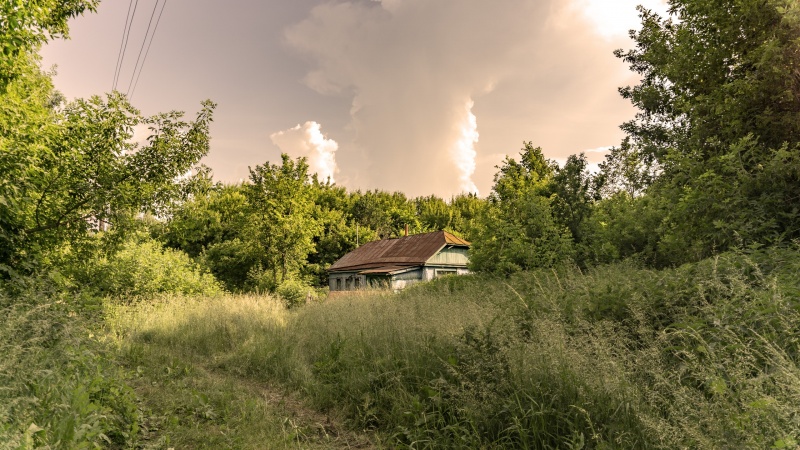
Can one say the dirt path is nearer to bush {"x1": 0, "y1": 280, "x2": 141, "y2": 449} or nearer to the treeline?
bush {"x1": 0, "y1": 280, "x2": 141, "y2": 449}

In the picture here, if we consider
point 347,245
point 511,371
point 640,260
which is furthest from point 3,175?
point 347,245

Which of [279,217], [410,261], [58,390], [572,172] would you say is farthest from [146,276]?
[410,261]

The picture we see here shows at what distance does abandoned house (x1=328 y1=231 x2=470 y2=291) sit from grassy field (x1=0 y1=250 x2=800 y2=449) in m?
23.3

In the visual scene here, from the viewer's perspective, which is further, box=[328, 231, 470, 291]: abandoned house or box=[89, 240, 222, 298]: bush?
box=[328, 231, 470, 291]: abandoned house

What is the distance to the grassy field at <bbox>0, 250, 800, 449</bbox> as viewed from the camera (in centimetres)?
345

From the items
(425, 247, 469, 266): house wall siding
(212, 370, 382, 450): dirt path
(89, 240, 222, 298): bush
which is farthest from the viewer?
(425, 247, 469, 266): house wall siding

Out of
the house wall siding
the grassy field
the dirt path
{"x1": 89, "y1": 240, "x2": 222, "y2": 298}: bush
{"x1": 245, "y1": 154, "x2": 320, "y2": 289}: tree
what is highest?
{"x1": 245, "y1": 154, "x2": 320, "y2": 289}: tree

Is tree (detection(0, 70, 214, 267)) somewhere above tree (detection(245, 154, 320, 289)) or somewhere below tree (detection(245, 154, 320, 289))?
below

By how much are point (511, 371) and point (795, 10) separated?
8.76m

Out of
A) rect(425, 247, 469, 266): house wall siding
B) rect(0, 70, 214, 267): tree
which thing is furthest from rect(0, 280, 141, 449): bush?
rect(425, 247, 469, 266): house wall siding

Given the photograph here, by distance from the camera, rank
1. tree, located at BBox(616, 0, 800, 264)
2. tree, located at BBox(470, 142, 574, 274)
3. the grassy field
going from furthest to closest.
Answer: tree, located at BBox(470, 142, 574, 274)
tree, located at BBox(616, 0, 800, 264)
the grassy field

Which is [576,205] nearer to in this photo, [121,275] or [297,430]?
[297,430]

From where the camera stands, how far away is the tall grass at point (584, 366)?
3340 mm

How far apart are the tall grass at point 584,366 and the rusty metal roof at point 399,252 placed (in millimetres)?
24730
